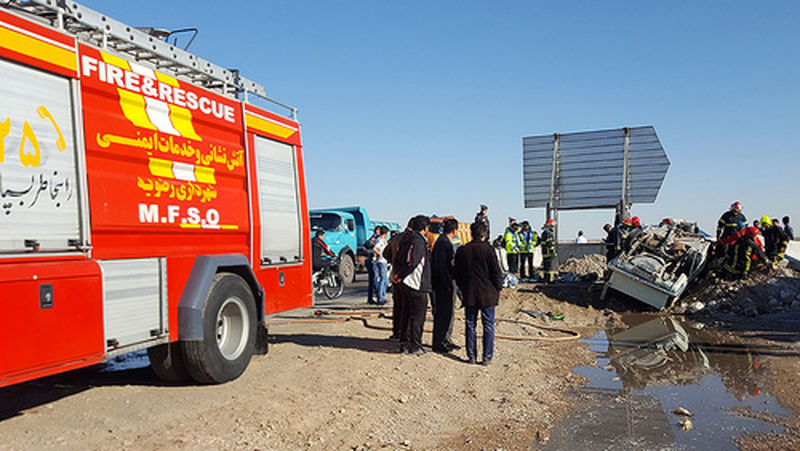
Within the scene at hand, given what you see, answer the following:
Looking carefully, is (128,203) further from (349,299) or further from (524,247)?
(524,247)

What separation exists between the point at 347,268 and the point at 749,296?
10.8m

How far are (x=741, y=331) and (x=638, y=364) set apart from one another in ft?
13.2

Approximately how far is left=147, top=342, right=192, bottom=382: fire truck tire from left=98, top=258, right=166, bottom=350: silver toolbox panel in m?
0.52

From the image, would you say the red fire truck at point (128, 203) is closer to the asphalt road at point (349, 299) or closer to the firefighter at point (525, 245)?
the asphalt road at point (349, 299)

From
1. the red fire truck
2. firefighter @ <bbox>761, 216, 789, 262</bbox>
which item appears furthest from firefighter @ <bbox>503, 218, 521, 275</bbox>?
the red fire truck

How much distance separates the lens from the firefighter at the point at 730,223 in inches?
572

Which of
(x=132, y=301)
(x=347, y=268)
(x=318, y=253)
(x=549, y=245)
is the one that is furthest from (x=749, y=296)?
(x=132, y=301)

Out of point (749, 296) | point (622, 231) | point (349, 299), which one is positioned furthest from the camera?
point (622, 231)

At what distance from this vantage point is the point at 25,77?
429 centimetres

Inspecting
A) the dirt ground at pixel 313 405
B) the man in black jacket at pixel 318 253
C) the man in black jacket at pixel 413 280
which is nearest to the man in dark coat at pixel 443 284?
the man in black jacket at pixel 413 280

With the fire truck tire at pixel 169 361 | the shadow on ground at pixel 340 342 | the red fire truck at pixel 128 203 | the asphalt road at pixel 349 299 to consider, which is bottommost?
the asphalt road at pixel 349 299

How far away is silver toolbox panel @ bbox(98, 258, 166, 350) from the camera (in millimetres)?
4805

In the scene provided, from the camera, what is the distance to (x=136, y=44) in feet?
18.2

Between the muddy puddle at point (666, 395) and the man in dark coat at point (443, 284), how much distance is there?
5.62ft
